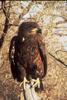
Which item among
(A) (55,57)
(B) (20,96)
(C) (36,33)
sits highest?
(C) (36,33)

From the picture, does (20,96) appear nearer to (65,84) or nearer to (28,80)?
(28,80)

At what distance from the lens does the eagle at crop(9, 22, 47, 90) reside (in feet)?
20.5

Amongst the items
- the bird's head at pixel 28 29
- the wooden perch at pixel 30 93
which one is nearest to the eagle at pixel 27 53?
the bird's head at pixel 28 29

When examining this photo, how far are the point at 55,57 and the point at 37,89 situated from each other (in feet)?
1.94

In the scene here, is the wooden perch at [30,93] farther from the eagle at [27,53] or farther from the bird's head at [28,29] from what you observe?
the bird's head at [28,29]

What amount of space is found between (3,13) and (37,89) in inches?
49.9

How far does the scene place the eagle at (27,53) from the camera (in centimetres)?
623

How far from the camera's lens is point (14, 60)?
6328 mm

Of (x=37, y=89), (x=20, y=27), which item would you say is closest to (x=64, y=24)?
(x=20, y=27)

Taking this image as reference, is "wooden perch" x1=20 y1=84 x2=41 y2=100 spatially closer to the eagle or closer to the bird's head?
the eagle

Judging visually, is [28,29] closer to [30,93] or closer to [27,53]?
[27,53]

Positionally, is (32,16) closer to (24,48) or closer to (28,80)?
(24,48)

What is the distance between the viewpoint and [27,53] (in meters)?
6.22

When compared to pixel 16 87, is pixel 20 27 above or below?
above
